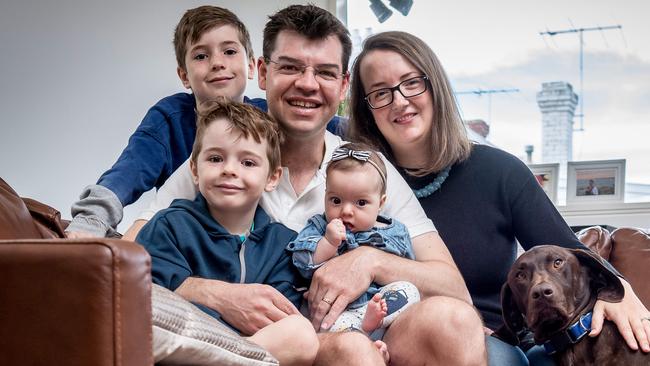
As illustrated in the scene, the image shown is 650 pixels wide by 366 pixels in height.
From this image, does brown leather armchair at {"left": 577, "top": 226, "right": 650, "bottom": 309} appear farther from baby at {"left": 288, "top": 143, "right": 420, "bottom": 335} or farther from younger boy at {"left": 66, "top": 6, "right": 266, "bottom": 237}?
younger boy at {"left": 66, "top": 6, "right": 266, "bottom": 237}

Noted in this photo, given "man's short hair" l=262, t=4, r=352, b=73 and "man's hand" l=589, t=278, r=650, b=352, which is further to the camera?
"man's short hair" l=262, t=4, r=352, b=73

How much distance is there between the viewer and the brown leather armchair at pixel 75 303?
1.11 meters

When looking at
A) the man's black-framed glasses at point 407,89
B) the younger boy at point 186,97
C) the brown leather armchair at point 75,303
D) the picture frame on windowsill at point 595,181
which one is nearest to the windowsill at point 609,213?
the picture frame on windowsill at point 595,181

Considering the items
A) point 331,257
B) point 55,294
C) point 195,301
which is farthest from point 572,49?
point 55,294

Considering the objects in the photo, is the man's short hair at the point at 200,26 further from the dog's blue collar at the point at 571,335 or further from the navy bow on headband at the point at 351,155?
the dog's blue collar at the point at 571,335

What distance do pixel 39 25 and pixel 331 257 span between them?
2082 mm

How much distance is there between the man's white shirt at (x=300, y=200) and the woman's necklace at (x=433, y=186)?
0.56ft

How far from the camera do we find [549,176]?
415cm

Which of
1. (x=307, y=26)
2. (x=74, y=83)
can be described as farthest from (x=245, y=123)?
(x=74, y=83)

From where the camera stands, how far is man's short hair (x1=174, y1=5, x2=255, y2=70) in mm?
2537

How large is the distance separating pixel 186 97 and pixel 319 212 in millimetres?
820

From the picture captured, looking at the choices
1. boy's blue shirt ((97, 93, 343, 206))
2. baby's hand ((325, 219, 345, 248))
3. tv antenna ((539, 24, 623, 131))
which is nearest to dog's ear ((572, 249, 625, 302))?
baby's hand ((325, 219, 345, 248))

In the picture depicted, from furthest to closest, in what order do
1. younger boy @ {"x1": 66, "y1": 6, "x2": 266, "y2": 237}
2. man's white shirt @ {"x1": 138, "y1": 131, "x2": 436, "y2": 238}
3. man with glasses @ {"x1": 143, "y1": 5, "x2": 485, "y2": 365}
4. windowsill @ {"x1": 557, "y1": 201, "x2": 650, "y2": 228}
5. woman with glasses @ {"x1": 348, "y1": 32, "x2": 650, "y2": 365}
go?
windowsill @ {"x1": 557, "y1": 201, "x2": 650, "y2": 228} → younger boy @ {"x1": 66, "y1": 6, "x2": 266, "y2": 237} → woman with glasses @ {"x1": 348, "y1": 32, "x2": 650, "y2": 365} → man's white shirt @ {"x1": 138, "y1": 131, "x2": 436, "y2": 238} → man with glasses @ {"x1": 143, "y1": 5, "x2": 485, "y2": 365}

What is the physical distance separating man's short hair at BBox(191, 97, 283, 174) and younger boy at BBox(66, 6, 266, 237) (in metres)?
0.46
